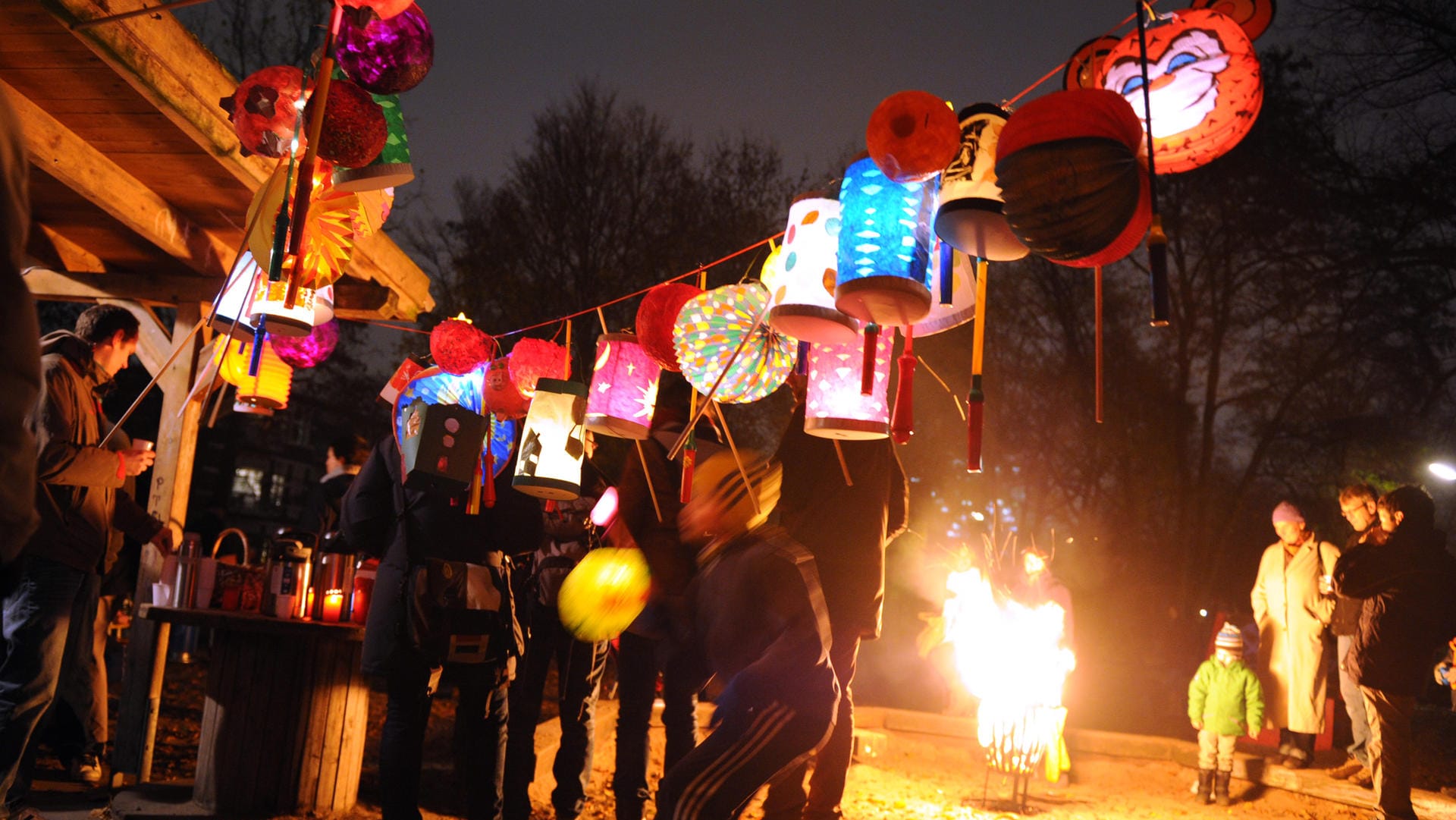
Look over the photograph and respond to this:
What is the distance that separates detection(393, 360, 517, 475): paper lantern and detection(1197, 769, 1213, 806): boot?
6.25 m

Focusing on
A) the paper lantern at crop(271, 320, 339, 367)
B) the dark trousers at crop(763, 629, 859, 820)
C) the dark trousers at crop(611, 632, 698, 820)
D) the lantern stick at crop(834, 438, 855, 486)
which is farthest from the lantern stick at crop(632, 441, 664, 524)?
the paper lantern at crop(271, 320, 339, 367)

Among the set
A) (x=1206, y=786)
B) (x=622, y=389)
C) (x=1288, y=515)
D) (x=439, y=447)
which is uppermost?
(x=622, y=389)

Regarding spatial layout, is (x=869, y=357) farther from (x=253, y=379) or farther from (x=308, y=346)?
(x=308, y=346)

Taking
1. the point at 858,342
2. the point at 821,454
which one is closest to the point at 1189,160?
the point at 858,342

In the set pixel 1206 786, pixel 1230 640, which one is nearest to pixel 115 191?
pixel 1230 640

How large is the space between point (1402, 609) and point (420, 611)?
6.24 m

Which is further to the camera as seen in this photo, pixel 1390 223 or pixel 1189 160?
pixel 1390 223

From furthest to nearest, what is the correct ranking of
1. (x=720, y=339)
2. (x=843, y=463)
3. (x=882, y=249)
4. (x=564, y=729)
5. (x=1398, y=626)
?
1. (x=1398, y=626)
2. (x=564, y=729)
3. (x=843, y=463)
4. (x=720, y=339)
5. (x=882, y=249)

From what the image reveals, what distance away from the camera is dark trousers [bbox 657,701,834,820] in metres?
3.18

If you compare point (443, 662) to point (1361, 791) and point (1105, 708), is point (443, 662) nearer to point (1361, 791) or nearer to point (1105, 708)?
point (1361, 791)

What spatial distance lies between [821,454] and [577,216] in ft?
47.4

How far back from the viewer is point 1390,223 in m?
13.3

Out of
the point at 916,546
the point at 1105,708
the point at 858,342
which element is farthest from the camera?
the point at 916,546

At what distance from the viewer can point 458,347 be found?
529cm
